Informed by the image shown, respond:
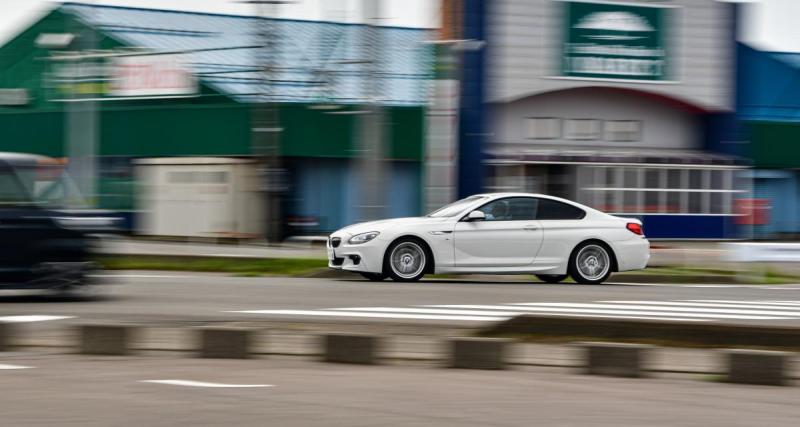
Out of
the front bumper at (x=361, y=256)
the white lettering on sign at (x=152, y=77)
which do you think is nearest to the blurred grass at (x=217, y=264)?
the front bumper at (x=361, y=256)

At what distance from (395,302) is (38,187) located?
13.1 feet

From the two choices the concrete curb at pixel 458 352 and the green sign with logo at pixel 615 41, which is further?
the green sign with logo at pixel 615 41

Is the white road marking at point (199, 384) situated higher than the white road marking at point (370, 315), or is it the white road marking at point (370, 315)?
the white road marking at point (199, 384)

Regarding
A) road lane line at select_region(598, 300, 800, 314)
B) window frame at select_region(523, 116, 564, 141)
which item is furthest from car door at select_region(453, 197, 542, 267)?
window frame at select_region(523, 116, 564, 141)

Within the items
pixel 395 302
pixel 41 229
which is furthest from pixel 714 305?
pixel 41 229

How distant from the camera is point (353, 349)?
9.87 m

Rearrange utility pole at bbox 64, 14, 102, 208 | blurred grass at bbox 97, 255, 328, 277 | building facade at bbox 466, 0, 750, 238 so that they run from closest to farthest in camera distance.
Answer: blurred grass at bbox 97, 255, 328, 277 → utility pole at bbox 64, 14, 102, 208 → building facade at bbox 466, 0, 750, 238

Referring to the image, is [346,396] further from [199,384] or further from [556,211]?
[556,211]

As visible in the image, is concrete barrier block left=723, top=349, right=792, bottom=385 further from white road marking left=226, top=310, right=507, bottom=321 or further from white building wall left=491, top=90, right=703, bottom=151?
white building wall left=491, top=90, right=703, bottom=151

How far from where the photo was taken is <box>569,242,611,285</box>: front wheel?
1891 cm

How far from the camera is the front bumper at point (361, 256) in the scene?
18203 millimetres

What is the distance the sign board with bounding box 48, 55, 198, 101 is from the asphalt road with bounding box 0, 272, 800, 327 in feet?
59.8

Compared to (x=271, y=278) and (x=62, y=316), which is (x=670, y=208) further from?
(x=62, y=316)

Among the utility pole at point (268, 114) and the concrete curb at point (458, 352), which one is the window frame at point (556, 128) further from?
the concrete curb at point (458, 352)
